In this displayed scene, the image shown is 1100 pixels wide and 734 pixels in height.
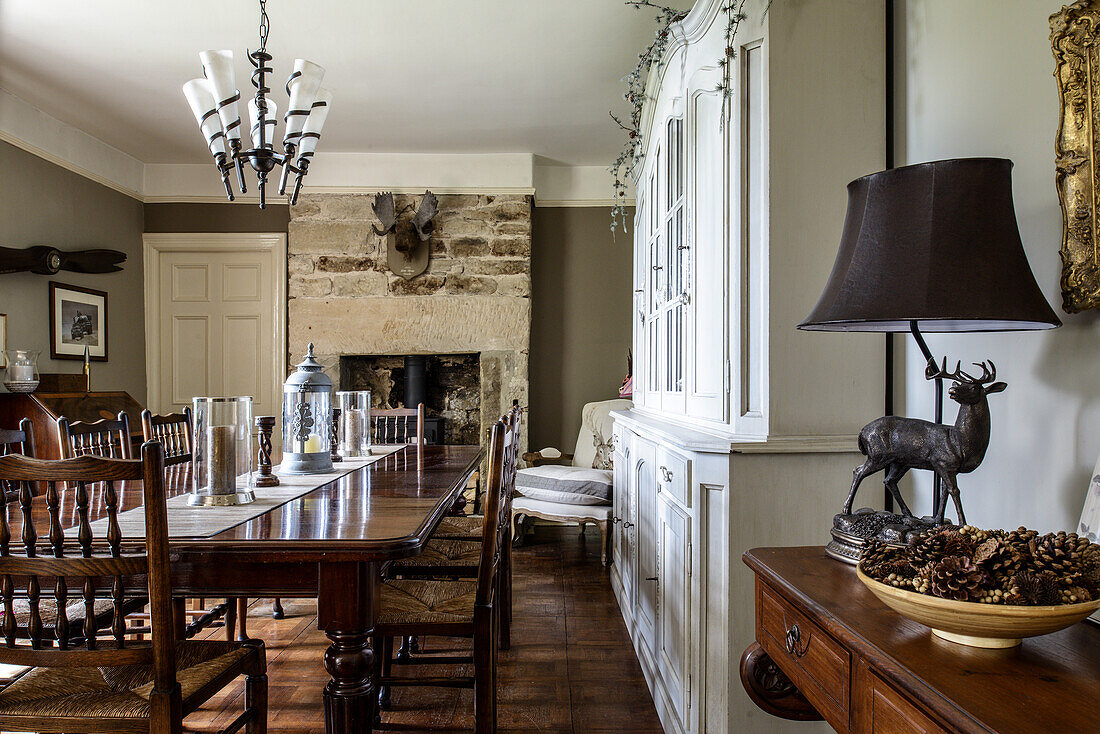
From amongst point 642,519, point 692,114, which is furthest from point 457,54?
point 642,519

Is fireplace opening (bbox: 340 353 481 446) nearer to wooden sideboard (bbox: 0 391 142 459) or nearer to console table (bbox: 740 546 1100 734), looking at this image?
wooden sideboard (bbox: 0 391 142 459)

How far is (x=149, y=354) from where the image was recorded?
5.18 metres

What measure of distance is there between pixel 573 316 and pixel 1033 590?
4.57 metres

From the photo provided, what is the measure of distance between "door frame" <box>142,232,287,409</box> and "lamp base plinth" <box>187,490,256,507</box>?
3653 millimetres

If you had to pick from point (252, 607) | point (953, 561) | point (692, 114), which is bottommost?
point (252, 607)

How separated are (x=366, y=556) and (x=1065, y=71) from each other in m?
1.49

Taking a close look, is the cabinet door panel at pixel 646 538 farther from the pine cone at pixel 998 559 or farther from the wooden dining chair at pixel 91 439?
the wooden dining chair at pixel 91 439

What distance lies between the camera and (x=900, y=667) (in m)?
0.72

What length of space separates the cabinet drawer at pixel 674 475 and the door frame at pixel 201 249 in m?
3.87

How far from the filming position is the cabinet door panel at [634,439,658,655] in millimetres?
2299

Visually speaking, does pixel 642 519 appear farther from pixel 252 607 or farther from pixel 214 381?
pixel 214 381

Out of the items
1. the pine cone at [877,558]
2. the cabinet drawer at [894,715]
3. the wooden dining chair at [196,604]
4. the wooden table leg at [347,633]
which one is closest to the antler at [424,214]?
the wooden dining chair at [196,604]

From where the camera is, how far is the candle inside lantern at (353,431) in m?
2.68

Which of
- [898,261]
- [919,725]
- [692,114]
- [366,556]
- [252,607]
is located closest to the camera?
[919,725]
